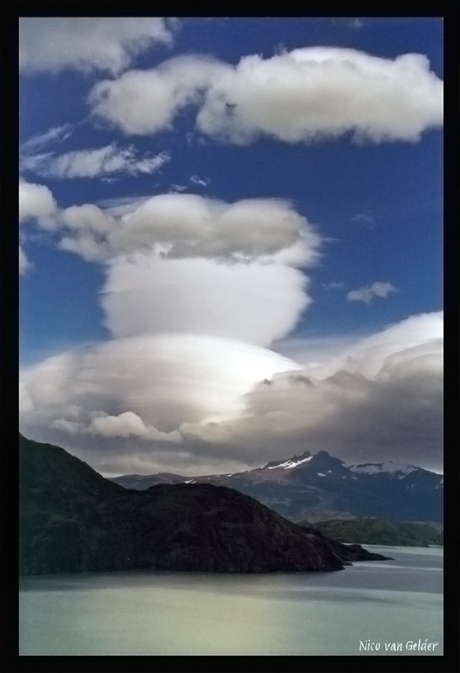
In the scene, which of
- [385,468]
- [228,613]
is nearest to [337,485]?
[385,468]

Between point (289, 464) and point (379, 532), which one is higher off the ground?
point (289, 464)

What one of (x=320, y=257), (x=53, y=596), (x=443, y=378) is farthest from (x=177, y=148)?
(x=53, y=596)

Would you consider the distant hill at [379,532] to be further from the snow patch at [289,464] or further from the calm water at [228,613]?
the snow patch at [289,464]

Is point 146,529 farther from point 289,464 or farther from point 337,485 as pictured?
point 337,485

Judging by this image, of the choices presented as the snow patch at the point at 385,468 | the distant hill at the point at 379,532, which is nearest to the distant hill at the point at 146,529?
the distant hill at the point at 379,532

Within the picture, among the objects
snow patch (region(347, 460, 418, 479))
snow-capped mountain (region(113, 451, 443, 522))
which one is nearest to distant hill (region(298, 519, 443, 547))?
snow-capped mountain (region(113, 451, 443, 522))

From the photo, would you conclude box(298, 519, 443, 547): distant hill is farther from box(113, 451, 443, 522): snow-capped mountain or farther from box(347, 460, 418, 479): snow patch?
box(347, 460, 418, 479): snow patch

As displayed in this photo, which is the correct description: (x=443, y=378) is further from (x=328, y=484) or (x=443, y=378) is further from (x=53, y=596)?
(x=53, y=596)

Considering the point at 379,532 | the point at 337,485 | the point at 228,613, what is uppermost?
the point at 337,485
